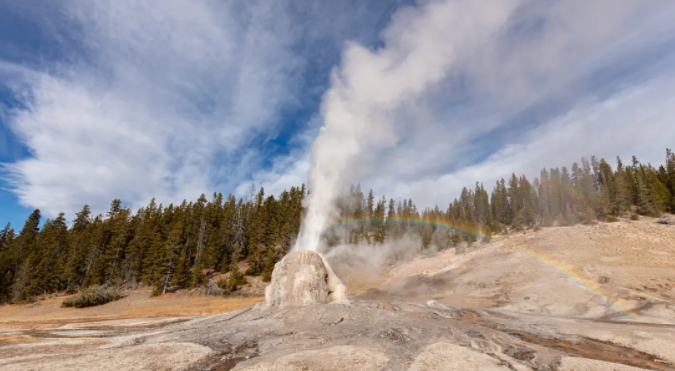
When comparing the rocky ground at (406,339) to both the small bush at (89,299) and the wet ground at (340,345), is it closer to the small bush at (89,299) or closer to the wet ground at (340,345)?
the wet ground at (340,345)

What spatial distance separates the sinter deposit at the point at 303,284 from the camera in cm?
2556

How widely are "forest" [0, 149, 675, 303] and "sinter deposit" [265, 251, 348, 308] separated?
3663 centimetres

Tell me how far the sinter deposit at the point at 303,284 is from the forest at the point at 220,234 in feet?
120

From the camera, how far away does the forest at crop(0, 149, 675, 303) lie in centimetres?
6600

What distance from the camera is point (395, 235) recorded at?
337 feet

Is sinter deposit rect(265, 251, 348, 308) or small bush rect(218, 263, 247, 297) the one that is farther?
small bush rect(218, 263, 247, 297)

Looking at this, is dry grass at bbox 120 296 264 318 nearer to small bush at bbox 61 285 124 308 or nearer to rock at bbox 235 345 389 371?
small bush at bbox 61 285 124 308

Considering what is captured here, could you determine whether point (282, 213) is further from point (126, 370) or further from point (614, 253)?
point (126, 370)

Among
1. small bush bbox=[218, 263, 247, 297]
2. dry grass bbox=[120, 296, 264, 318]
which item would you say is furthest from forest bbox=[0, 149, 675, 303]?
dry grass bbox=[120, 296, 264, 318]

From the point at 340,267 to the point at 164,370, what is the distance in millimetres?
72226

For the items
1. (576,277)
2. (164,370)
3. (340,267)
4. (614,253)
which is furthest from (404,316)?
(340,267)

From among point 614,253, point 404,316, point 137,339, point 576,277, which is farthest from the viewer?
point 614,253

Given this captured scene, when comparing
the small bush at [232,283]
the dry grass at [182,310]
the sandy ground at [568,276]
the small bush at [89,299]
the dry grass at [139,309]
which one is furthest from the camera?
the small bush at [232,283]

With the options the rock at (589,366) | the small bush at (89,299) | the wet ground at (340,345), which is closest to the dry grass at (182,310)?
the small bush at (89,299)
